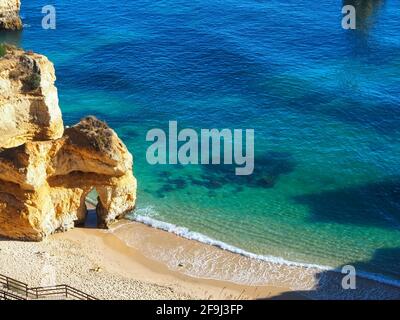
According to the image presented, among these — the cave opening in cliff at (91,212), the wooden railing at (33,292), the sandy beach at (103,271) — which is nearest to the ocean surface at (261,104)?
the cave opening in cliff at (91,212)

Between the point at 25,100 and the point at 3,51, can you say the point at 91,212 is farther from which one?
the point at 3,51

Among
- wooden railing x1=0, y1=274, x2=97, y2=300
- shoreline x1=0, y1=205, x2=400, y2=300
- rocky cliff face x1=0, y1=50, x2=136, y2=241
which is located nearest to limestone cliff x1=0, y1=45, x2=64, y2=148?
rocky cliff face x1=0, y1=50, x2=136, y2=241

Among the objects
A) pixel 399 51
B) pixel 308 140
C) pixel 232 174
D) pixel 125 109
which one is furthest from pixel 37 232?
pixel 399 51

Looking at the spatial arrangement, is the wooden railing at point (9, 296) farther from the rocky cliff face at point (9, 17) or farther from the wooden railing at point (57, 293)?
the rocky cliff face at point (9, 17)

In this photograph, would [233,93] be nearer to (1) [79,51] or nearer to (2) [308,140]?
(2) [308,140]

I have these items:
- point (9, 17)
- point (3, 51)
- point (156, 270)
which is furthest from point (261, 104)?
point (9, 17)
